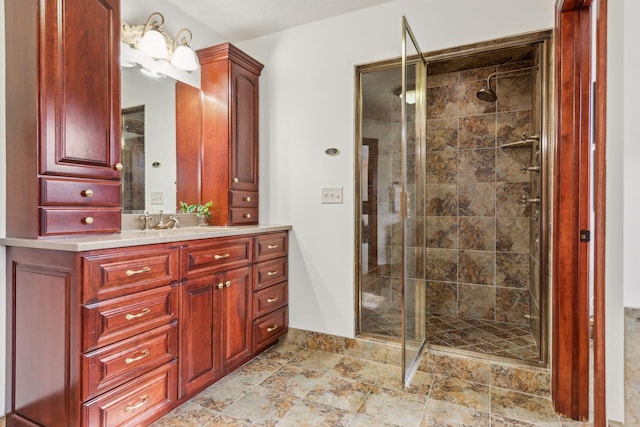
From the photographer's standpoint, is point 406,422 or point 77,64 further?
point 406,422

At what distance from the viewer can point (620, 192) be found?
96 cm

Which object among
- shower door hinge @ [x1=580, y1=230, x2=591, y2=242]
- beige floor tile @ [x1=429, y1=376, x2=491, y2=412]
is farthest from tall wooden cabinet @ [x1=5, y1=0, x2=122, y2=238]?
shower door hinge @ [x1=580, y1=230, x2=591, y2=242]

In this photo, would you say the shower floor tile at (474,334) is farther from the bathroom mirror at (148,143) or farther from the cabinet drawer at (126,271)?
the bathroom mirror at (148,143)

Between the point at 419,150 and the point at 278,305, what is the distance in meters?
1.50

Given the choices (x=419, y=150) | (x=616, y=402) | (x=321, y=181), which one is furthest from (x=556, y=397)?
(x=321, y=181)

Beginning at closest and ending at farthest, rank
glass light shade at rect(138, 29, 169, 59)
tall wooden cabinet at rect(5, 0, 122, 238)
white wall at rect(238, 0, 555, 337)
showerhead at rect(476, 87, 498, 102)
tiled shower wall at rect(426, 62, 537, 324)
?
tall wooden cabinet at rect(5, 0, 122, 238) < glass light shade at rect(138, 29, 169, 59) < white wall at rect(238, 0, 555, 337) < showerhead at rect(476, 87, 498, 102) < tiled shower wall at rect(426, 62, 537, 324)

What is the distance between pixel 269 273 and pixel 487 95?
88.2 inches

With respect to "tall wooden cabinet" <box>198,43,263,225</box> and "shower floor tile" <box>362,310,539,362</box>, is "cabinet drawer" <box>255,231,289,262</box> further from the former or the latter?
"shower floor tile" <box>362,310,539,362</box>

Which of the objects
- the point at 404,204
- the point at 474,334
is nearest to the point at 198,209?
the point at 404,204

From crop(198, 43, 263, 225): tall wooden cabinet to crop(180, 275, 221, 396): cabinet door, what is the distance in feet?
2.42

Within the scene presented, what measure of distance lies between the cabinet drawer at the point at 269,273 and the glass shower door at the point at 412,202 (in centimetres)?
94

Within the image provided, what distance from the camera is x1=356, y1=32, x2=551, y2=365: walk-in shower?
2398 mm

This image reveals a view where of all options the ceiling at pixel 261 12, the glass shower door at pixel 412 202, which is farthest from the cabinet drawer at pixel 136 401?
the ceiling at pixel 261 12

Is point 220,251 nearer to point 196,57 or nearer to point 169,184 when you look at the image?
point 169,184
